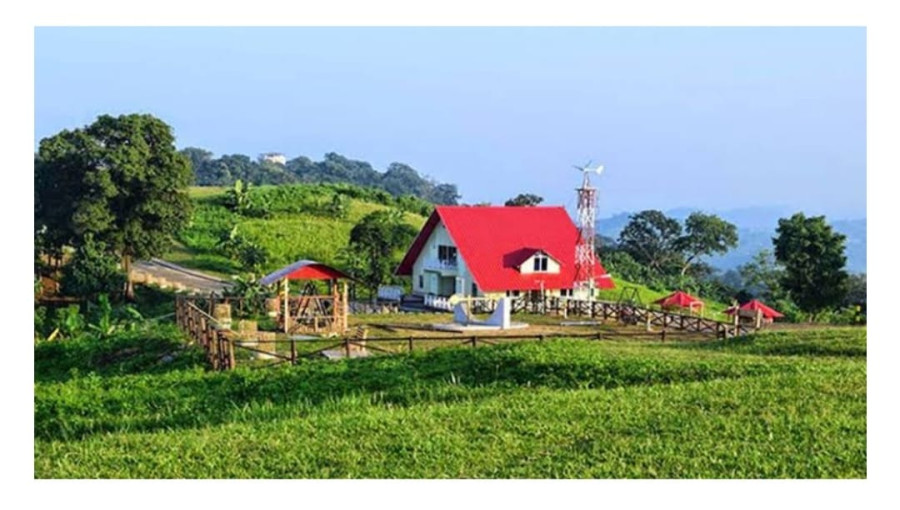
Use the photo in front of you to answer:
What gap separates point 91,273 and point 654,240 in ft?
71.3

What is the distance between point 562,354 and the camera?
10.6 meters

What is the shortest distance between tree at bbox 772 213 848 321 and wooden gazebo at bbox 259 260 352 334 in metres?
12.7

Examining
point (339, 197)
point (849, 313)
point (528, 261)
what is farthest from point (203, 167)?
point (849, 313)

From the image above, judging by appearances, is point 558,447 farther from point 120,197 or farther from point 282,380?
point 120,197

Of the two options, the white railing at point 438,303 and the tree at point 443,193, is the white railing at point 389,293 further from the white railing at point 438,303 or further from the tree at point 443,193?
the tree at point 443,193

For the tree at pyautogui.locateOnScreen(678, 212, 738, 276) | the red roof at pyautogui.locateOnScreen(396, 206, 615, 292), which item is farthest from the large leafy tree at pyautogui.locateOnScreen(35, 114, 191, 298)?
the tree at pyautogui.locateOnScreen(678, 212, 738, 276)

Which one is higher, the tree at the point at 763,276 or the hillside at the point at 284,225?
the hillside at the point at 284,225

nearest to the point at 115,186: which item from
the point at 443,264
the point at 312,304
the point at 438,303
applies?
the point at 312,304

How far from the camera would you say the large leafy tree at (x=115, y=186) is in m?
24.2

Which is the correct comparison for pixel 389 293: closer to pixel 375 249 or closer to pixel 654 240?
pixel 375 249

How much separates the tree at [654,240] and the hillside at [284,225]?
852 cm

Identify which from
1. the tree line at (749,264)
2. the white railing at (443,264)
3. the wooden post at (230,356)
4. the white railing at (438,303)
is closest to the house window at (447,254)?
the white railing at (443,264)

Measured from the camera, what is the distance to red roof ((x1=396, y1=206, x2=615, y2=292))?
25.5 metres
